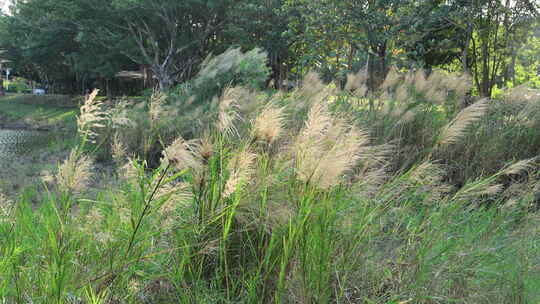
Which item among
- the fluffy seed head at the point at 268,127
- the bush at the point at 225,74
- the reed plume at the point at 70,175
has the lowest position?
the bush at the point at 225,74

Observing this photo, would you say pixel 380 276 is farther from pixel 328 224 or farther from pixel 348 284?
pixel 328 224

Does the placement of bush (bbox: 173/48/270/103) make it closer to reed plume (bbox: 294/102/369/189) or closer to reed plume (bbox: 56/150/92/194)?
reed plume (bbox: 294/102/369/189)

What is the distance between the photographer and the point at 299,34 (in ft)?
52.7

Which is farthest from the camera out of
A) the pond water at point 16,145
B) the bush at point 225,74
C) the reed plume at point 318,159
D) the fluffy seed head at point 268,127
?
the pond water at point 16,145

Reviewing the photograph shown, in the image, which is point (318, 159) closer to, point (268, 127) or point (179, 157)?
point (268, 127)

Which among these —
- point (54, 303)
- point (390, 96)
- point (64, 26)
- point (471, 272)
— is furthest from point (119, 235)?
point (64, 26)

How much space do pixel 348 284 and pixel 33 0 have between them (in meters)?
21.4

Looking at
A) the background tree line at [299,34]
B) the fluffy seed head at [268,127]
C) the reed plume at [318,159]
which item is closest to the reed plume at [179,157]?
the fluffy seed head at [268,127]

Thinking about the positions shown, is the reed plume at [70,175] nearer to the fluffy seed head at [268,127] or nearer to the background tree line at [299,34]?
the fluffy seed head at [268,127]

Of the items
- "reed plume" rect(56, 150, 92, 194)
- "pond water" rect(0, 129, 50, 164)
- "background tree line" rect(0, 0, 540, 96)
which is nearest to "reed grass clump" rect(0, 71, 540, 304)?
"reed plume" rect(56, 150, 92, 194)

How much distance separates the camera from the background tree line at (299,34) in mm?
9391

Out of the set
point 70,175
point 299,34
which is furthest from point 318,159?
point 299,34

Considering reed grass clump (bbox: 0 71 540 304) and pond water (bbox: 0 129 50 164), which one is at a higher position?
reed grass clump (bbox: 0 71 540 304)

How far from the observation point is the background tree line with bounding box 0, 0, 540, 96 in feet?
30.8
